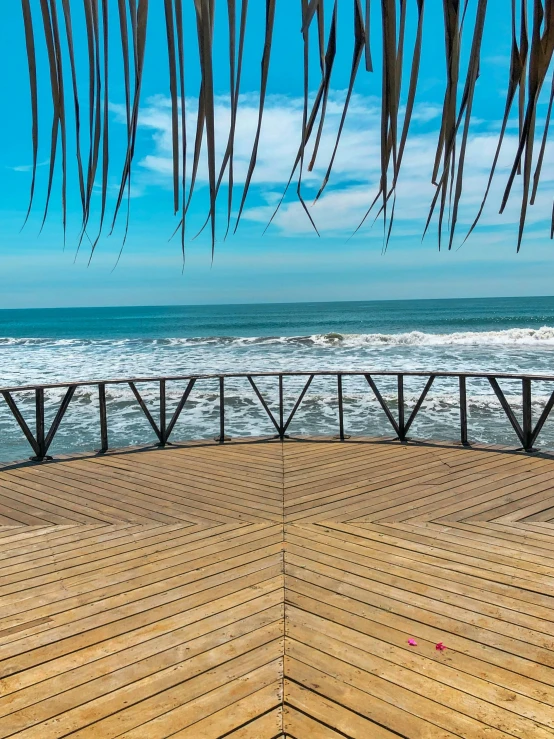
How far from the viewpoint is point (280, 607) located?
8.13ft

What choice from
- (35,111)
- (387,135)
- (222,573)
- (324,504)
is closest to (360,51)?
(387,135)

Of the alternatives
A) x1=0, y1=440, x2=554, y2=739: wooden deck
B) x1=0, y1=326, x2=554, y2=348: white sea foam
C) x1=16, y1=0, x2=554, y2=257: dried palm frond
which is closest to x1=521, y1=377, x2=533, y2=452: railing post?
x1=0, y1=440, x2=554, y2=739: wooden deck

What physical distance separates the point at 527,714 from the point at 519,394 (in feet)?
35.9

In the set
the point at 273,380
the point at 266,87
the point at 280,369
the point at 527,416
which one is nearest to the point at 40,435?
the point at 527,416

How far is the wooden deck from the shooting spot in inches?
72.1

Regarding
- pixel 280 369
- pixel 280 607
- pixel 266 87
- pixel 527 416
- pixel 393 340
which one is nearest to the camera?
pixel 266 87

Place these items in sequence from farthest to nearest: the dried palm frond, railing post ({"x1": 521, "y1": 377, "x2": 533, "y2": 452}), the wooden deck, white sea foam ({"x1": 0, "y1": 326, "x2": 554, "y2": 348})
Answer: white sea foam ({"x1": 0, "y1": 326, "x2": 554, "y2": 348})
railing post ({"x1": 521, "y1": 377, "x2": 533, "y2": 452})
the wooden deck
the dried palm frond

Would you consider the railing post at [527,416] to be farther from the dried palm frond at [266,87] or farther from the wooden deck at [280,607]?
the dried palm frond at [266,87]

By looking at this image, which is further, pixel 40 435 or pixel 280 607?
pixel 40 435

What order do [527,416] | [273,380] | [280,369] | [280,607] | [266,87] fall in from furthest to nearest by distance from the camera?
1. [280,369]
2. [273,380]
3. [527,416]
4. [280,607]
5. [266,87]

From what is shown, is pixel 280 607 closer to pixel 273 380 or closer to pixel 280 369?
pixel 273 380

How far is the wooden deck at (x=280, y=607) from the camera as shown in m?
1.83

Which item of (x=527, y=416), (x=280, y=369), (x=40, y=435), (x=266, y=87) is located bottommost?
(x=280, y=369)

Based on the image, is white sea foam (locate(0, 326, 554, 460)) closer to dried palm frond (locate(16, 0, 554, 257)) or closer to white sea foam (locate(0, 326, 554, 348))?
white sea foam (locate(0, 326, 554, 348))
